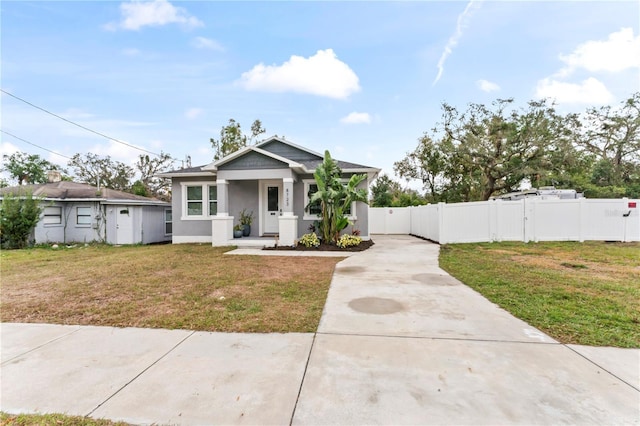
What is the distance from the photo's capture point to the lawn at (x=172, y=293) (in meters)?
4.01

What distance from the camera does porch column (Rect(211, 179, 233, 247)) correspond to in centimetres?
1200

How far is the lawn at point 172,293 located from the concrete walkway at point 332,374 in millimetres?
356

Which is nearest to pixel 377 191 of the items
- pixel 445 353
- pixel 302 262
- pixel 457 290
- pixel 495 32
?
pixel 495 32

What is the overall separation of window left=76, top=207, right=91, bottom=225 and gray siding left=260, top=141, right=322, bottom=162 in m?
9.34

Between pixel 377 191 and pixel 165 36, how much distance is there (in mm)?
17552

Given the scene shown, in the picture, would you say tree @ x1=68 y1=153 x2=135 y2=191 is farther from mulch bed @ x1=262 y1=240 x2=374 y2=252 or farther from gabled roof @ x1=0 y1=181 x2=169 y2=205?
mulch bed @ x1=262 y1=240 x2=374 y2=252

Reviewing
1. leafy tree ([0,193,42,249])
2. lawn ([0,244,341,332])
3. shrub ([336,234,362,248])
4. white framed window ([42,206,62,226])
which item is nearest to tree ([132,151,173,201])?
white framed window ([42,206,62,226])

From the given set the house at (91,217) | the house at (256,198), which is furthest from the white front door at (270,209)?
the house at (91,217)

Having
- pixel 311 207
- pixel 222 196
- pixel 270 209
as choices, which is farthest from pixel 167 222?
pixel 311 207

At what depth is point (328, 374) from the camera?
264 centimetres

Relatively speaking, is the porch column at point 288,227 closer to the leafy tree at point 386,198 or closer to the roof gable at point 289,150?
the roof gable at point 289,150

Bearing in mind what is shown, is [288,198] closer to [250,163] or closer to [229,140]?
[250,163]

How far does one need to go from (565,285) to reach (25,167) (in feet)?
143

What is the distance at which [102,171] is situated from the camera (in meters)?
31.7
